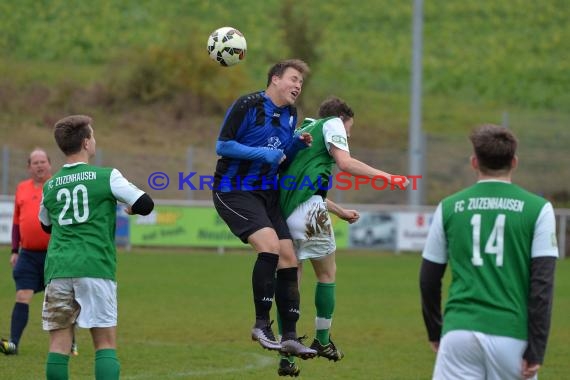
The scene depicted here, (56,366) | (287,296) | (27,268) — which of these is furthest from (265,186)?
(27,268)

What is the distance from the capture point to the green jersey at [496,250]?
202 inches

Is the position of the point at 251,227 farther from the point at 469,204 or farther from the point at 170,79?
the point at 170,79

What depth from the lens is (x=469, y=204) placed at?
5242 millimetres

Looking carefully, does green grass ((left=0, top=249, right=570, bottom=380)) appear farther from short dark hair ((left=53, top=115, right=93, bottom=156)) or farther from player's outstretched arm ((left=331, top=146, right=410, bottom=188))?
short dark hair ((left=53, top=115, right=93, bottom=156))

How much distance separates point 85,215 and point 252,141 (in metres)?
1.79

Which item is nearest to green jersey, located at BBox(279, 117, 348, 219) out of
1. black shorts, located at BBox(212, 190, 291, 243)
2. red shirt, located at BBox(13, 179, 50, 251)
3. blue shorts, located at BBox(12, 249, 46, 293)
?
black shorts, located at BBox(212, 190, 291, 243)

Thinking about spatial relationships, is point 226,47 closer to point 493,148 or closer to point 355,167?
point 355,167

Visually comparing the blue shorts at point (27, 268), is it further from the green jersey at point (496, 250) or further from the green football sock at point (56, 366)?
the green jersey at point (496, 250)

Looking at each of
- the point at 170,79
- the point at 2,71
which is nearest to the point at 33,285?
the point at 170,79

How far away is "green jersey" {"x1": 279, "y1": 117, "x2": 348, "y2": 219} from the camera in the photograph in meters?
8.52

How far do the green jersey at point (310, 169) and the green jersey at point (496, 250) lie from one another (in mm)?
3268

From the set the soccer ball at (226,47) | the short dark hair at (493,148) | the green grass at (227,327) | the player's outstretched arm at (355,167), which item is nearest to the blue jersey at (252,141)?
the player's outstretched arm at (355,167)

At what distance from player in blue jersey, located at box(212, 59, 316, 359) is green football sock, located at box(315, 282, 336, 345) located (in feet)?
1.56

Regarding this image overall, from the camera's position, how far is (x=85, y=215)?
22.5 ft
